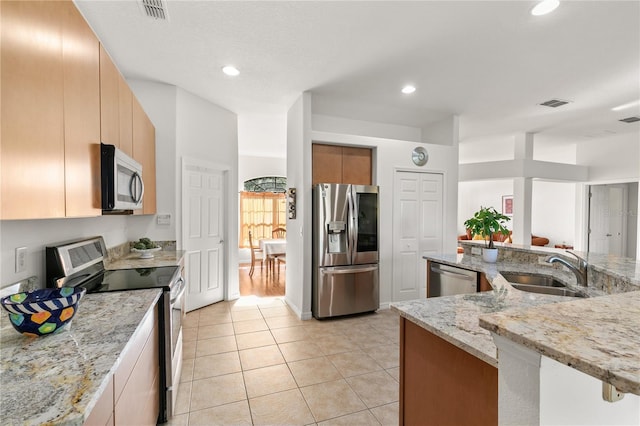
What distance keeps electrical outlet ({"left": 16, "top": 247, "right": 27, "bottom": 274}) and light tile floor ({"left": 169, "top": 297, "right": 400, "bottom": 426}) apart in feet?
4.11

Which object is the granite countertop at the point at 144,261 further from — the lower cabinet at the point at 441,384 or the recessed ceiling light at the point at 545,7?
the recessed ceiling light at the point at 545,7

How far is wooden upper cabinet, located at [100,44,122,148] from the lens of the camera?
5.45ft

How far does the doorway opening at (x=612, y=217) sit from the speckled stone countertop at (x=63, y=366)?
27.6 ft

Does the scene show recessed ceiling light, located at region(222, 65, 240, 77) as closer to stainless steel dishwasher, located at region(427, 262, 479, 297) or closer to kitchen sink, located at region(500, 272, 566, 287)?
stainless steel dishwasher, located at region(427, 262, 479, 297)

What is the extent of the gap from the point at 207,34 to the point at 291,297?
124 inches

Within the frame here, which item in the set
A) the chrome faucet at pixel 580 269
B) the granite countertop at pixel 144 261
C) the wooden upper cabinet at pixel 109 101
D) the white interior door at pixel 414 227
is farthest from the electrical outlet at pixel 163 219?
the chrome faucet at pixel 580 269

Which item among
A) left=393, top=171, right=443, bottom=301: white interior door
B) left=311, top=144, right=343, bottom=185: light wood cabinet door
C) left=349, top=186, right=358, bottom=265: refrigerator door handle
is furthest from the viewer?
left=393, top=171, right=443, bottom=301: white interior door

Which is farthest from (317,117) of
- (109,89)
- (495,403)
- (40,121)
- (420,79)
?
(495,403)

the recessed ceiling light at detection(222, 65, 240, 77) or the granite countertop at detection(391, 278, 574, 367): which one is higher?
the recessed ceiling light at detection(222, 65, 240, 77)

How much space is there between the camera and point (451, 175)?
4.35 metres

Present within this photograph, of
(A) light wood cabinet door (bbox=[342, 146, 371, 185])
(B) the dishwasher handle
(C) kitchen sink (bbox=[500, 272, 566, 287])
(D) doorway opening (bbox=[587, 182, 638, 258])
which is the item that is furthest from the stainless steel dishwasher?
(D) doorway opening (bbox=[587, 182, 638, 258])

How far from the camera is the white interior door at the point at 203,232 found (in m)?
3.67

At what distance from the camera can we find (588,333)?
0.57 m

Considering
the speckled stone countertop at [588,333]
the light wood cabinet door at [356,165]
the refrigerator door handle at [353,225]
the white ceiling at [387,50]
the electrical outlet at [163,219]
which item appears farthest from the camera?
the light wood cabinet door at [356,165]
